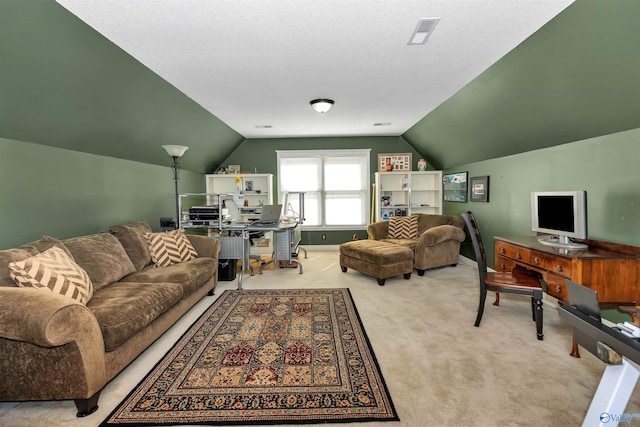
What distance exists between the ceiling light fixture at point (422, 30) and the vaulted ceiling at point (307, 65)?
0.07m

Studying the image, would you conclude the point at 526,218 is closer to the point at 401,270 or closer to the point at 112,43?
the point at 401,270

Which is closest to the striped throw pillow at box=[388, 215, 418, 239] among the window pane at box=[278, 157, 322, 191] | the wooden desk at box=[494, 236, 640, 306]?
the window pane at box=[278, 157, 322, 191]

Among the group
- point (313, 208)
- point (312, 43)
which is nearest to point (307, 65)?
point (312, 43)

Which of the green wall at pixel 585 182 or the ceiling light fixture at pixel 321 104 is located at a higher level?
the ceiling light fixture at pixel 321 104

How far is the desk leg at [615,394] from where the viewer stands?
118 cm

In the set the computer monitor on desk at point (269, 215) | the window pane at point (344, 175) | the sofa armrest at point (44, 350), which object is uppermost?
the window pane at point (344, 175)

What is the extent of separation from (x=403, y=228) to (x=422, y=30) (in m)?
3.63

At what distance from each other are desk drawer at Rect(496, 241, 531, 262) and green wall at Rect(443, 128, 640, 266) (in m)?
0.66

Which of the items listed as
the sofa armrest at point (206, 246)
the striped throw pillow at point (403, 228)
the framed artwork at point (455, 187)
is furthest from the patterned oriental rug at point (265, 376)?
the framed artwork at point (455, 187)

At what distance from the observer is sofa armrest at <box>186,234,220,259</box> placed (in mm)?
3930

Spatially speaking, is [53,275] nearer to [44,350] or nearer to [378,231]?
[44,350]

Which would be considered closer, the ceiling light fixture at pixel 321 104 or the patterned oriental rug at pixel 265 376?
the patterned oriental rug at pixel 265 376

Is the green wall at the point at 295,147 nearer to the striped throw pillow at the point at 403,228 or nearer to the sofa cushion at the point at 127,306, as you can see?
the striped throw pillow at the point at 403,228

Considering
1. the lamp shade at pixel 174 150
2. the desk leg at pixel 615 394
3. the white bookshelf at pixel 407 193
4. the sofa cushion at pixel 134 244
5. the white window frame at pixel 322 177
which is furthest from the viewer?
the white window frame at pixel 322 177
